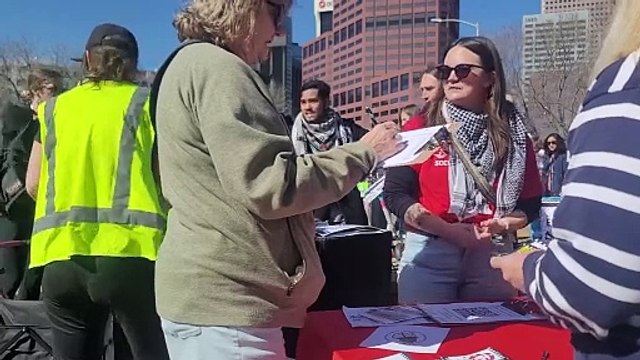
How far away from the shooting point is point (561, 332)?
6.45 ft

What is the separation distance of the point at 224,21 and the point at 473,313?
111cm

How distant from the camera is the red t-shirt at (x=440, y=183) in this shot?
2629 mm

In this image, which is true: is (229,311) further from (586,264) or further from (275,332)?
(586,264)

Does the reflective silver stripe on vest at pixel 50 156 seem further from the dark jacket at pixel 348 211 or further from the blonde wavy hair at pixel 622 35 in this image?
the dark jacket at pixel 348 211

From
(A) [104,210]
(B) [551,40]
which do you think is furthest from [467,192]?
(B) [551,40]

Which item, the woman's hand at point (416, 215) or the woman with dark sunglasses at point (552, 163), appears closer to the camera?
the woman's hand at point (416, 215)

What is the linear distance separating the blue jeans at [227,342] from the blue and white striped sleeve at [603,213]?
789mm

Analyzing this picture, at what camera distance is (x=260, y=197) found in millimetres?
1655

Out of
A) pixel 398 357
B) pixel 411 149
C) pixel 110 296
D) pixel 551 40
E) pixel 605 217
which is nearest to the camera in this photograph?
pixel 605 217

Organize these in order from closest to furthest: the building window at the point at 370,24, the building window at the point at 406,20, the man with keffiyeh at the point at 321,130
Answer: the man with keffiyeh at the point at 321,130 → the building window at the point at 406,20 → the building window at the point at 370,24

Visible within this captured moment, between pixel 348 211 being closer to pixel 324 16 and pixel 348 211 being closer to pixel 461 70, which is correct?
pixel 461 70

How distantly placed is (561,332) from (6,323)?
9.21 ft

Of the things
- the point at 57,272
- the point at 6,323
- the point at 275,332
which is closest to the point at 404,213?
the point at 275,332

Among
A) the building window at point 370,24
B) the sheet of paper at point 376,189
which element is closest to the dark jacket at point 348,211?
the sheet of paper at point 376,189
